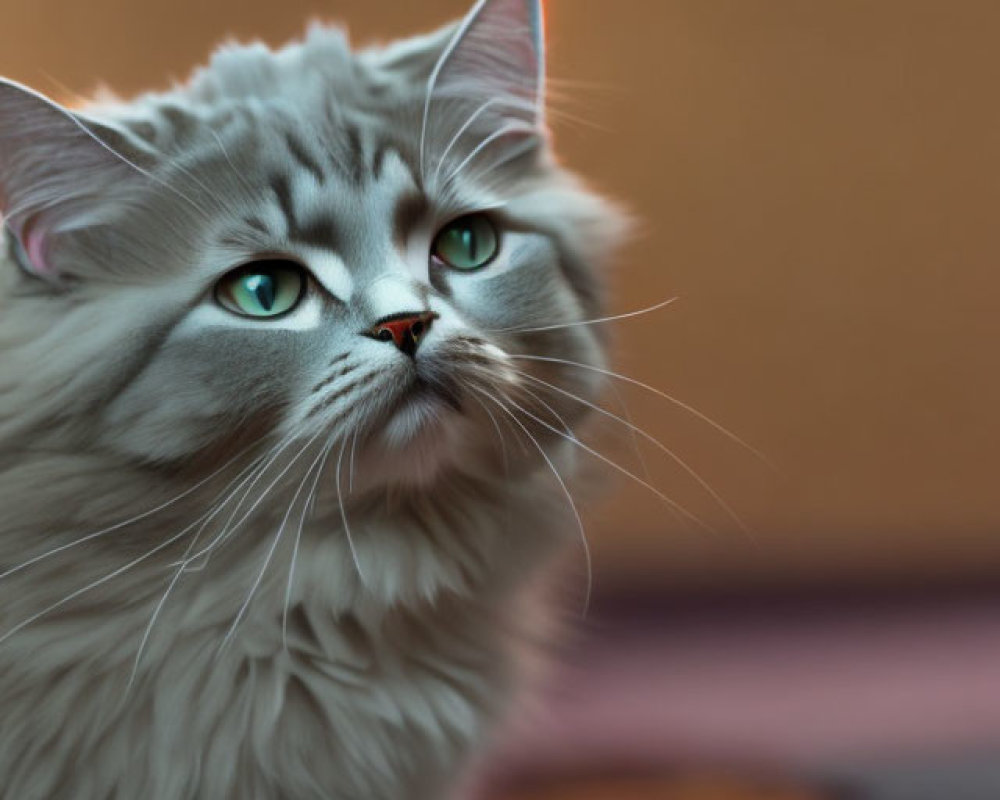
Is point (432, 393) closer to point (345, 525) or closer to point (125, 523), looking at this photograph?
point (345, 525)

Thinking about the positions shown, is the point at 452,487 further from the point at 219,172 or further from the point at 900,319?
the point at 900,319

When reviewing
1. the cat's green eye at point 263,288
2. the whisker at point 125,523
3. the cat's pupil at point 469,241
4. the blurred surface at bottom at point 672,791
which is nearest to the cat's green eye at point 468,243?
the cat's pupil at point 469,241

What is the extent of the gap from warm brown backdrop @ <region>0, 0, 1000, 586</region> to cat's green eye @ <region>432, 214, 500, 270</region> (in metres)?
0.82

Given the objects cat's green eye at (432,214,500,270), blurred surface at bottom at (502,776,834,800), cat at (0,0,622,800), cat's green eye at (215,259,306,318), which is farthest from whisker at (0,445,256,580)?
blurred surface at bottom at (502,776,834,800)

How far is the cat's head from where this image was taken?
34.2 inches

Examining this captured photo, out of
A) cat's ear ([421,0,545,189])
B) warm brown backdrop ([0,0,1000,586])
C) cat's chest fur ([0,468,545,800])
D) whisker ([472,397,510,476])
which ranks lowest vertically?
cat's chest fur ([0,468,545,800])

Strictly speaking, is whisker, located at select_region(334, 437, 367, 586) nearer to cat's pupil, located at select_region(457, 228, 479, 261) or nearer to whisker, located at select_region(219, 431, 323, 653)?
whisker, located at select_region(219, 431, 323, 653)

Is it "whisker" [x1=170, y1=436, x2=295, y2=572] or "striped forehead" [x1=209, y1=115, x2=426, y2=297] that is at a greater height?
"striped forehead" [x1=209, y1=115, x2=426, y2=297]

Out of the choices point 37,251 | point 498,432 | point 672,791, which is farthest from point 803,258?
point 37,251

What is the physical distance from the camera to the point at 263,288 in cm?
90

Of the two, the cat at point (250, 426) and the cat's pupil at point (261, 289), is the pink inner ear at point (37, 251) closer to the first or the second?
the cat at point (250, 426)

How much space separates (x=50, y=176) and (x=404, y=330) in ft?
0.95

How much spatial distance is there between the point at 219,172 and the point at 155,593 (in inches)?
13.1

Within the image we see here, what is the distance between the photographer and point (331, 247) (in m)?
0.91
